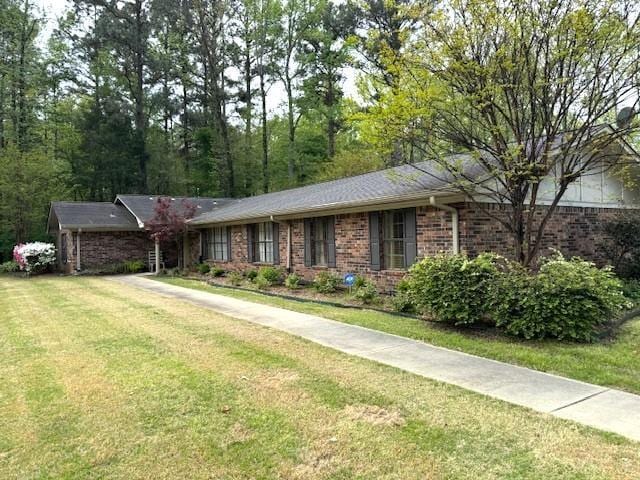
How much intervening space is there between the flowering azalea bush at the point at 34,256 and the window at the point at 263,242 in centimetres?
1071

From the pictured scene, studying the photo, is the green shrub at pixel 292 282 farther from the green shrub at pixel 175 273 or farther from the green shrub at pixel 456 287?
the green shrub at pixel 175 273

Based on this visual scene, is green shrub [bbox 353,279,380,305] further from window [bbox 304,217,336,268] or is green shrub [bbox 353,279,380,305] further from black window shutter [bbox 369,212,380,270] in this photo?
window [bbox 304,217,336,268]

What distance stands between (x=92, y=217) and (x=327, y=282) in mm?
14230

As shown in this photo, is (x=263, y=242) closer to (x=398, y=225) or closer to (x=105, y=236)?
(x=398, y=225)

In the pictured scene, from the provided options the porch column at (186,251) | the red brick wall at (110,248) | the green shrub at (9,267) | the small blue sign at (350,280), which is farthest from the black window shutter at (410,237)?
the green shrub at (9,267)

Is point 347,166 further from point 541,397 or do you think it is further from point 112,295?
point 541,397

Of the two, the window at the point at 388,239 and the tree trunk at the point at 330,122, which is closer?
the window at the point at 388,239

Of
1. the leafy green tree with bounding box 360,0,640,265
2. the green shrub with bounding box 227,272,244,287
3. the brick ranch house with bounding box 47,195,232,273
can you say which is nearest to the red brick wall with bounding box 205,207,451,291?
the green shrub with bounding box 227,272,244,287

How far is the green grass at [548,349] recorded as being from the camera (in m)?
4.91

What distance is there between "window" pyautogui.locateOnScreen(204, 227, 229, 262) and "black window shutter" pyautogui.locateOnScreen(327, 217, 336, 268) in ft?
21.4

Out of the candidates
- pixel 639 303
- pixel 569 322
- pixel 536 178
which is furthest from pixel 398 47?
pixel 639 303

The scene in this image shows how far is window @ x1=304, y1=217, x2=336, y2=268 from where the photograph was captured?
1222cm

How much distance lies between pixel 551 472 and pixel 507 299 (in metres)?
3.96

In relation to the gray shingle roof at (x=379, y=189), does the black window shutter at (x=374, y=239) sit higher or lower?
lower
